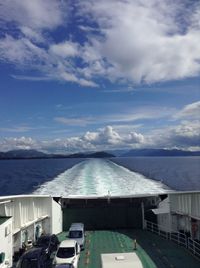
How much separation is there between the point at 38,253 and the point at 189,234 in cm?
952

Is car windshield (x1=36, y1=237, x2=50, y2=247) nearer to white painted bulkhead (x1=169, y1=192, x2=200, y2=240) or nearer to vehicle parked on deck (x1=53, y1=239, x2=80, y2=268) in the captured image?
vehicle parked on deck (x1=53, y1=239, x2=80, y2=268)

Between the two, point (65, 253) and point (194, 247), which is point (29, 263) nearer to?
point (65, 253)

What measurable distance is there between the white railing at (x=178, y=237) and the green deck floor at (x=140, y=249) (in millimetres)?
353

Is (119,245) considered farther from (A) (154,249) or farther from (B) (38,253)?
(B) (38,253)

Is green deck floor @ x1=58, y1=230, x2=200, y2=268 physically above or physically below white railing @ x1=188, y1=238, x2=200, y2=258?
below

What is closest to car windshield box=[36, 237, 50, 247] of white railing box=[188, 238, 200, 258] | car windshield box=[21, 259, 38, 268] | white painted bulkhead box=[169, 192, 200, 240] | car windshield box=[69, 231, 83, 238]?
car windshield box=[69, 231, 83, 238]

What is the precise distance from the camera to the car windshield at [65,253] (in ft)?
54.7

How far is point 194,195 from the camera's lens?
64.3 feet

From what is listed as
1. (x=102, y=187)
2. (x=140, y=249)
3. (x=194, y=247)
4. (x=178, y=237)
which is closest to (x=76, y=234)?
(x=140, y=249)

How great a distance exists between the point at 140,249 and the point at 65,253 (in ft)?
16.3

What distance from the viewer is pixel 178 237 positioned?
20781 millimetres

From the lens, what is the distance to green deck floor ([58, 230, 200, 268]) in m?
17.0

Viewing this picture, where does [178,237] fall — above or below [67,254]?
below

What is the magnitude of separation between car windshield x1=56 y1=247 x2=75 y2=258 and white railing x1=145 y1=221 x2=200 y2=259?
622 centimetres
